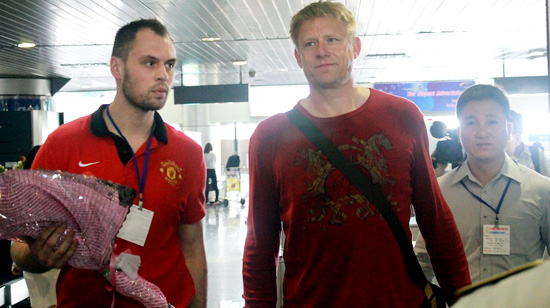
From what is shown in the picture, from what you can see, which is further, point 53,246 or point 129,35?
point 129,35

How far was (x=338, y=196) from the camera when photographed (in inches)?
68.0

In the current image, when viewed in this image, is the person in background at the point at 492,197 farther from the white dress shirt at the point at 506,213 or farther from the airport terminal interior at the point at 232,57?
the airport terminal interior at the point at 232,57

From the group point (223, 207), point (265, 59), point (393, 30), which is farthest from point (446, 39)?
point (223, 207)

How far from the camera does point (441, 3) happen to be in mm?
8039

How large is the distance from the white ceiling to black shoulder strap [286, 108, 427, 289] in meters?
6.05

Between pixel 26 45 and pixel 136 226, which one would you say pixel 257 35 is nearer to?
pixel 26 45

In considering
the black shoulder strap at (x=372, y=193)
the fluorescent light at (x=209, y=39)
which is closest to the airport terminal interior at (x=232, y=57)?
the fluorescent light at (x=209, y=39)

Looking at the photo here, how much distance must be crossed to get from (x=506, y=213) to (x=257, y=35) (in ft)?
26.4

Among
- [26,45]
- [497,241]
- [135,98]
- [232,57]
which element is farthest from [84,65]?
[497,241]

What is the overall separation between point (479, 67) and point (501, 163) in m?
13.7

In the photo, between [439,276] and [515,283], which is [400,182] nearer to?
[439,276]

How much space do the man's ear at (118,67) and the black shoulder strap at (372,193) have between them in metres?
0.89

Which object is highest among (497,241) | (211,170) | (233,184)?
(497,241)

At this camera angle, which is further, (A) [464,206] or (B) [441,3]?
(B) [441,3]
